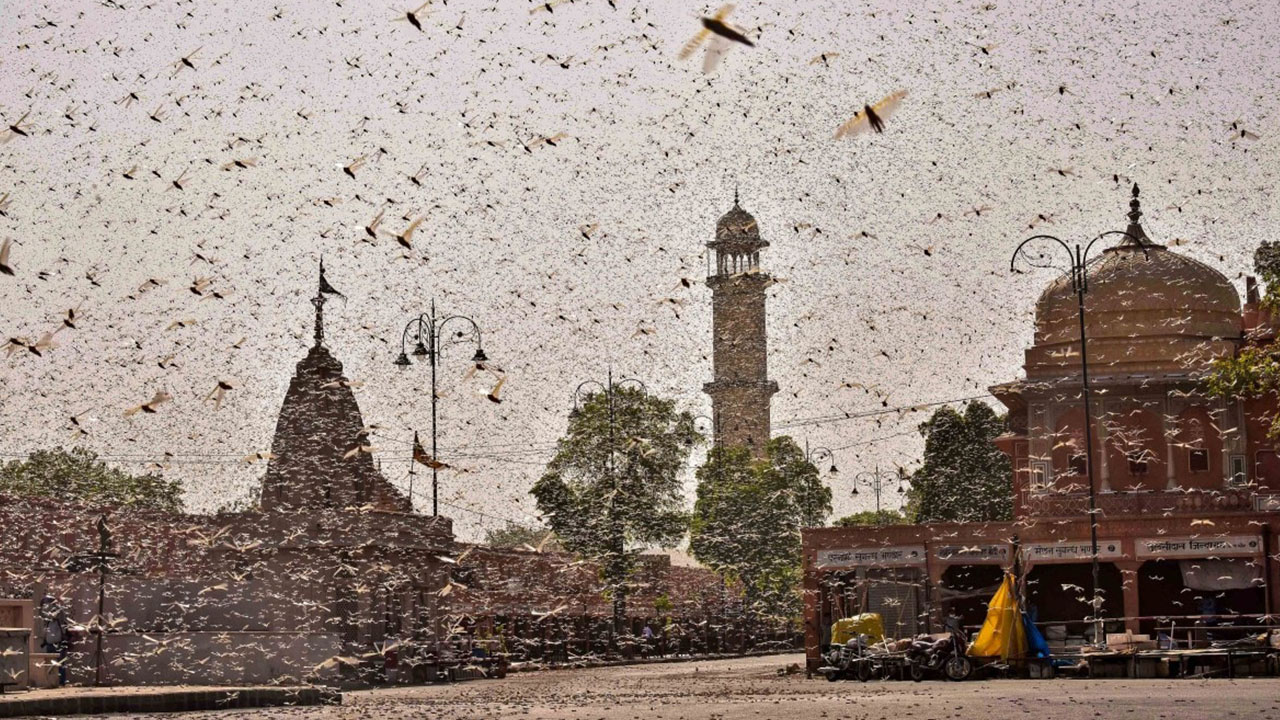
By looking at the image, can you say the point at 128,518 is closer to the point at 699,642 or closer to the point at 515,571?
the point at 515,571

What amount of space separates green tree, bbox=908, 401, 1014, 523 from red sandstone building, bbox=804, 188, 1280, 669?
2553 cm

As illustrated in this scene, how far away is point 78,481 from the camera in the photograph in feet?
283

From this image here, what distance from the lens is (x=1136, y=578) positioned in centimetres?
4988

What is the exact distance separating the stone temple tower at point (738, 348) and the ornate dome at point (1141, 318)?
60560mm

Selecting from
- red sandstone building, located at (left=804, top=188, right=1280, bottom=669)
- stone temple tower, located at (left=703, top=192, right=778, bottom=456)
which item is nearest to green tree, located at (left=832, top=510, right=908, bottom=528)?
stone temple tower, located at (left=703, top=192, right=778, bottom=456)

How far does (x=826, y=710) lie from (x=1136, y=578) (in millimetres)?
27247

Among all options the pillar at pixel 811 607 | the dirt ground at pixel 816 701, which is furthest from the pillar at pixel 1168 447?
the dirt ground at pixel 816 701

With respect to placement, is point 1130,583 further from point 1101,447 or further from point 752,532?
point 752,532

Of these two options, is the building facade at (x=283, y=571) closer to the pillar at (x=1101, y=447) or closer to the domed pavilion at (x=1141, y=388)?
the domed pavilion at (x=1141, y=388)

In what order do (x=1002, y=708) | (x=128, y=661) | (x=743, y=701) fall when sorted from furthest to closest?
(x=128, y=661) → (x=743, y=701) → (x=1002, y=708)

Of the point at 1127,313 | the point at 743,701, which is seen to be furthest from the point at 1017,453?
the point at 743,701

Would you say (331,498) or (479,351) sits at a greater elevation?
(479,351)

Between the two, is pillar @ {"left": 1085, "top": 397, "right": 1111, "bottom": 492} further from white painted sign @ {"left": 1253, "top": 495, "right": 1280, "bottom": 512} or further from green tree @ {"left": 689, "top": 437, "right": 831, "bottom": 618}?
green tree @ {"left": 689, "top": 437, "right": 831, "bottom": 618}

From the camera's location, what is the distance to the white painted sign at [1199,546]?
49.3 m
